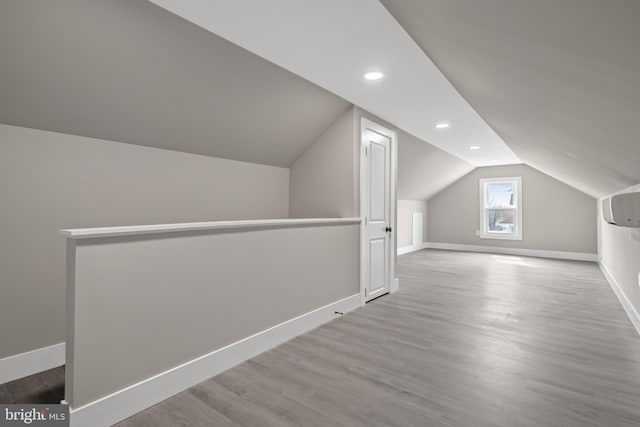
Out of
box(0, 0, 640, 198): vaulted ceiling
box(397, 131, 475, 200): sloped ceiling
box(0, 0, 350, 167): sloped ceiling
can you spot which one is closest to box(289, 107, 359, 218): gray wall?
box(0, 0, 640, 198): vaulted ceiling

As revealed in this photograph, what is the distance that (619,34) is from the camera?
3.23 ft

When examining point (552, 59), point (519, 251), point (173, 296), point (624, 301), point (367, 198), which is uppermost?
point (552, 59)

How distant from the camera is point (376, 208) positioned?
390 cm

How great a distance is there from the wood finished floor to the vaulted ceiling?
58.3 inches

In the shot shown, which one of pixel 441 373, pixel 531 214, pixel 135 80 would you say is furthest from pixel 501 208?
pixel 135 80

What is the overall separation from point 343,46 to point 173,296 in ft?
6.54

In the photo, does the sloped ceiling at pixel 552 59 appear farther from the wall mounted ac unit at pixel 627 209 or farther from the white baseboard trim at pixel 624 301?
the white baseboard trim at pixel 624 301

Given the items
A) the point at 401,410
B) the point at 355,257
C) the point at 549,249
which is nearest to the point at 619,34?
the point at 401,410

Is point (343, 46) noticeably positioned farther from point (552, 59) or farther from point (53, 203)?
point (53, 203)

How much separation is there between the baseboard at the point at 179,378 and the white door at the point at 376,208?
110 cm

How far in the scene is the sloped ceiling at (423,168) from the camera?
5.42 m

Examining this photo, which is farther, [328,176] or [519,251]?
[519,251]

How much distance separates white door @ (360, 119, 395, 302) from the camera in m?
3.68

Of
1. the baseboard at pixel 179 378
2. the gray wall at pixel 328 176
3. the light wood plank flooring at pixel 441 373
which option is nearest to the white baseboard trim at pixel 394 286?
the light wood plank flooring at pixel 441 373
